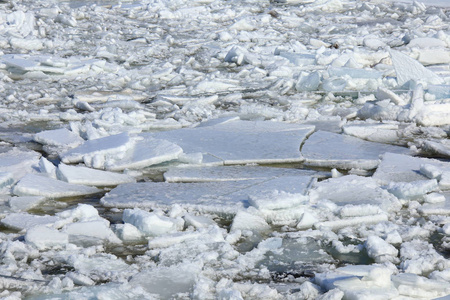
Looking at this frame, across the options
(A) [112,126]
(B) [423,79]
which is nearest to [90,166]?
(A) [112,126]

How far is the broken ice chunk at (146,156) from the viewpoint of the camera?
4.12 meters

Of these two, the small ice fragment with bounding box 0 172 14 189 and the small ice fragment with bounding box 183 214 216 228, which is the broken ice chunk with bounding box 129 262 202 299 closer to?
the small ice fragment with bounding box 183 214 216 228

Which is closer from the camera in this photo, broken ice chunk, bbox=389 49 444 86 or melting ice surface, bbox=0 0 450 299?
melting ice surface, bbox=0 0 450 299

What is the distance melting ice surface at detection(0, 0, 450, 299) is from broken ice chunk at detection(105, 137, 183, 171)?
14 millimetres

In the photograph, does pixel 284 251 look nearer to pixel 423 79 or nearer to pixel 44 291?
pixel 44 291

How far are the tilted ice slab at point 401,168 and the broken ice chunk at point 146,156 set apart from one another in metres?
1.32

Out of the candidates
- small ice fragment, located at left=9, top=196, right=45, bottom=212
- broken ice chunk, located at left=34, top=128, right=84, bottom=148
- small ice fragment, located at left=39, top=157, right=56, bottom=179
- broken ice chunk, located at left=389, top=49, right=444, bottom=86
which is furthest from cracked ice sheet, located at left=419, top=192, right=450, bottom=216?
broken ice chunk, located at left=389, top=49, right=444, bottom=86

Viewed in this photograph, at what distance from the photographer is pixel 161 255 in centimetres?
281

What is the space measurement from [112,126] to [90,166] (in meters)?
0.95

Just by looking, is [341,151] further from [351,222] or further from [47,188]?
[47,188]

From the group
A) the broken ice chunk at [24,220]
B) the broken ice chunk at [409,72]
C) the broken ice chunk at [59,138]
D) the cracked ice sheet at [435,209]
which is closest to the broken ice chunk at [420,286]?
the cracked ice sheet at [435,209]

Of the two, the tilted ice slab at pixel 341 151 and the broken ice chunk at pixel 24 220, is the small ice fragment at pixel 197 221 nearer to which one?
the broken ice chunk at pixel 24 220

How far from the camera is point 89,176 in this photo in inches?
153

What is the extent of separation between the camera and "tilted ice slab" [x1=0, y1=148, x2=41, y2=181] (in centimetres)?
400
